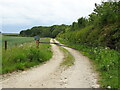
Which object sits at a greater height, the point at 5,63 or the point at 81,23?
the point at 81,23

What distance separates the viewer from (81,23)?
105 feet

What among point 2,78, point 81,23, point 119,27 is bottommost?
point 2,78

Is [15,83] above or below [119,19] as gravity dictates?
below

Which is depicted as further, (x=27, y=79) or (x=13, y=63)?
(x=13, y=63)

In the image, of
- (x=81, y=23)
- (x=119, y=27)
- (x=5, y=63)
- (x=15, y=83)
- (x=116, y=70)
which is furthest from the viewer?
(x=81, y=23)

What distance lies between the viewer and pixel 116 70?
7.29 metres

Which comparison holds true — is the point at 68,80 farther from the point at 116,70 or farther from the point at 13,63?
the point at 13,63

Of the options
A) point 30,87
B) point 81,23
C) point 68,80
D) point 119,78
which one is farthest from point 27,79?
point 81,23

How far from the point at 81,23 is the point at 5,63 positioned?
25117 millimetres

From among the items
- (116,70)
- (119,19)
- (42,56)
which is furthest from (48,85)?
(119,19)

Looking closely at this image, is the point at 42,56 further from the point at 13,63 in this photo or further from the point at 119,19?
the point at 119,19

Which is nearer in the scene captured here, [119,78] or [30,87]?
[30,87]

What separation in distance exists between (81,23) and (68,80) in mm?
26633

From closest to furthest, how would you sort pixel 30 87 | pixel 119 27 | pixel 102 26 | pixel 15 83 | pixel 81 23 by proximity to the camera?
1. pixel 30 87
2. pixel 15 83
3. pixel 119 27
4. pixel 102 26
5. pixel 81 23
